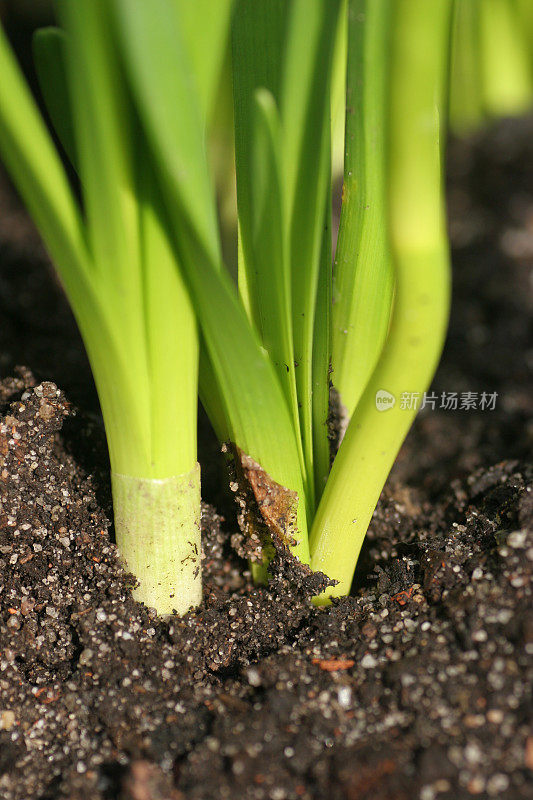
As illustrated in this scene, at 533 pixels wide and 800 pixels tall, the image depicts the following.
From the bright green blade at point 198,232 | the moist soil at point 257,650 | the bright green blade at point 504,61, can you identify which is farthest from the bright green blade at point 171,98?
the bright green blade at point 504,61

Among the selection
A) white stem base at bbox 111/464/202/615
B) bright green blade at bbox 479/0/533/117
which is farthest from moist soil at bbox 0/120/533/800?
bright green blade at bbox 479/0/533/117

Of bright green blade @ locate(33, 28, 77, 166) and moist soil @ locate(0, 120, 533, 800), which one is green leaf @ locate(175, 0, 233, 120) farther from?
moist soil @ locate(0, 120, 533, 800)

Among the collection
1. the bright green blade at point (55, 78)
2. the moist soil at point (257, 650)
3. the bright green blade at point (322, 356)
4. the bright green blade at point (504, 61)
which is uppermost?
the bright green blade at point (55, 78)

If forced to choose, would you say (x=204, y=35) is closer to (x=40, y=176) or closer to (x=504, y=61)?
(x=40, y=176)

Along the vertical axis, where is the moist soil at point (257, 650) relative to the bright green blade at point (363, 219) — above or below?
below

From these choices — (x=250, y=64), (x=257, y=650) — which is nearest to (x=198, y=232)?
(x=250, y=64)

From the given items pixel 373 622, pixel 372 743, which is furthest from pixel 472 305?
pixel 372 743

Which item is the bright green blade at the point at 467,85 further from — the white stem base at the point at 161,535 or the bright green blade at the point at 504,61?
the white stem base at the point at 161,535
